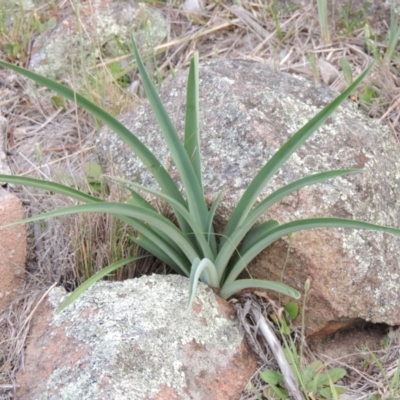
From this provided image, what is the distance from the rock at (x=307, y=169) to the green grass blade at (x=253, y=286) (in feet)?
0.28

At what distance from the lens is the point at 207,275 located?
1.55 metres

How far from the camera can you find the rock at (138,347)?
1378 mm

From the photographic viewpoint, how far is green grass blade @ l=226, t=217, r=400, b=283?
1.30 metres

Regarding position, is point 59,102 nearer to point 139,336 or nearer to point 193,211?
point 193,211

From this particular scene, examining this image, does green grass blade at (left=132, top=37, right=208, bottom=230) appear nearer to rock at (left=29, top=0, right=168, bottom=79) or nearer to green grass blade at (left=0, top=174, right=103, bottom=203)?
green grass blade at (left=0, top=174, right=103, bottom=203)

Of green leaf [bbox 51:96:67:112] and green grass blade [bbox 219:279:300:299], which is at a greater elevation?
green leaf [bbox 51:96:67:112]

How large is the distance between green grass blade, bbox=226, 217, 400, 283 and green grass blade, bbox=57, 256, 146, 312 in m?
0.25

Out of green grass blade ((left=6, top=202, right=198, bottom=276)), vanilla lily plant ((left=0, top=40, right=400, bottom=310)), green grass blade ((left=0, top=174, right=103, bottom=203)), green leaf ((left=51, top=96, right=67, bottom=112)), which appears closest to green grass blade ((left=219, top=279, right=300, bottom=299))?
vanilla lily plant ((left=0, top=40, right=400, bottom=310))

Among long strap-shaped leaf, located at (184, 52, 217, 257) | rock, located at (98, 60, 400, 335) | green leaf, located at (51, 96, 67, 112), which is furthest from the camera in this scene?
green leaf, located at (51, 96, 67, 112)

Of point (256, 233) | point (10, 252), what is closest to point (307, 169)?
Answer: point (256, 233)

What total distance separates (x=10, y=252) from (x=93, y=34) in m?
1.10

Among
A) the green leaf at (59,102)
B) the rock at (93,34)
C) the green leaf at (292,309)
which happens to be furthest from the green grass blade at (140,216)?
the rock at (93,34)

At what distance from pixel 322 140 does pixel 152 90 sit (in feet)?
1.89

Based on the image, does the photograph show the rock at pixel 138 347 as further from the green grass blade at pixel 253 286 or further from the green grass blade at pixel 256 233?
the green grass blade at pixel 256 233
